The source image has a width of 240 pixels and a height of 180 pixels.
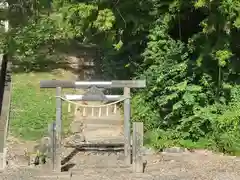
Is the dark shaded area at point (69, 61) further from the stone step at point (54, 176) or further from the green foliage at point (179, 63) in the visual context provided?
the stone step at point (54, 176)

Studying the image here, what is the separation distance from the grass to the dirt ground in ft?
2.43

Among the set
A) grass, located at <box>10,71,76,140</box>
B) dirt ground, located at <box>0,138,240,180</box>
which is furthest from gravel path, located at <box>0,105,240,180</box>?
grass, located at <box>10,71,76,140</box>

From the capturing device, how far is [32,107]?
12.7m

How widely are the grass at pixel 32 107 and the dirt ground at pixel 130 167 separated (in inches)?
29.1

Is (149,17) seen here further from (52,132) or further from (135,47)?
(52,132)

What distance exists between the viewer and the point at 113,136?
11.3m

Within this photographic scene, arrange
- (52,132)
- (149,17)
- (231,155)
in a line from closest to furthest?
(52,132)
(231,155)
(149,17)

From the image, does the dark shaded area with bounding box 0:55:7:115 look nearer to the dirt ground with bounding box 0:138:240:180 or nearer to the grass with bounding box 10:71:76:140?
the grass with bounding box 10:71:76:140

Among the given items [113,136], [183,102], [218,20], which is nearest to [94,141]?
[113,136]

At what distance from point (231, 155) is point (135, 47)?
3.97m

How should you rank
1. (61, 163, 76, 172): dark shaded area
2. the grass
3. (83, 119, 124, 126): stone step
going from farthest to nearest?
(83, 119, 124, 126): stone step
the grass
(61, 163, 76, 172): dark shaded area

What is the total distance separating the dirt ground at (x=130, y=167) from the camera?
8.80 meters

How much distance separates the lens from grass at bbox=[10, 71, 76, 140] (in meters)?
11.4

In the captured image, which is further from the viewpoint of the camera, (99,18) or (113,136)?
(113,136)
